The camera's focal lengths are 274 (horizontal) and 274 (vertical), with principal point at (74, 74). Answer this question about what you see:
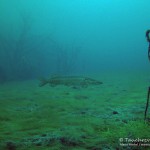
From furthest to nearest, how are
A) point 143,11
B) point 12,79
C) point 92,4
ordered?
point 92,4 < point 143,11 < point 12,79

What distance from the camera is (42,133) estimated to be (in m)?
4.84

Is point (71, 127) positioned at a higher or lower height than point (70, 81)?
lower

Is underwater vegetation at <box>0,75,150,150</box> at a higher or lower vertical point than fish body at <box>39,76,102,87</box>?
lower

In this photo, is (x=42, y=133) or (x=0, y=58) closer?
(x=42, y=133)

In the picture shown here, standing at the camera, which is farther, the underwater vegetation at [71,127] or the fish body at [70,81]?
the fish body at [70,81]

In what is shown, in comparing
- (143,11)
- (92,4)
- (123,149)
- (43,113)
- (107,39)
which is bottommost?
(123,149)

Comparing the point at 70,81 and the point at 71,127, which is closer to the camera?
the point at 71,127

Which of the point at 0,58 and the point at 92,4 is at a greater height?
the point at 92,4

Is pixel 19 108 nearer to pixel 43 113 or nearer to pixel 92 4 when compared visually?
pixel 43 113

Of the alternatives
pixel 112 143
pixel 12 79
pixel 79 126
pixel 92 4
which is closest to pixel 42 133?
pixel 79 126

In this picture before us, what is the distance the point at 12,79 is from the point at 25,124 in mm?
16201

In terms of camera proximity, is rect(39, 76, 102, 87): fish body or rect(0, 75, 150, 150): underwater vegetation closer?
rect(0, 75, 150, 150): underwater vegetation

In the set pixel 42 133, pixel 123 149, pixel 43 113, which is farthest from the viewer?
pixel 43 113

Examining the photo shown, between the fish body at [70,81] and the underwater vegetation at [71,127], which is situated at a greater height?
the fish body at [70,81]
